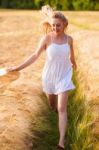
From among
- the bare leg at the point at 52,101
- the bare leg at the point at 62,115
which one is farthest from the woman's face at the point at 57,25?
the bare leg at the point at 52,101

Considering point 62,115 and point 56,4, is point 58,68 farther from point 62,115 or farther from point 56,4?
point 56,4

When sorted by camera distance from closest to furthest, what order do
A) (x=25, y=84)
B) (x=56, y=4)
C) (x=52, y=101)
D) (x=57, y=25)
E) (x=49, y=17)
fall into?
(x=57, y=25) → (x=49, y=17) → (x=52, y=101) → (x=25, y=84) → (x=56, y=4)

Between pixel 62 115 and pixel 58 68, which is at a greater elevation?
pixel 58 68

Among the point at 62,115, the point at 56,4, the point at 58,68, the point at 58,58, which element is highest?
the point at 58,58

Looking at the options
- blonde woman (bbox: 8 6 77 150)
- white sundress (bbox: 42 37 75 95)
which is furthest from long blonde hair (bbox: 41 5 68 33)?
white sundress (bbox: 42 37 75 95)

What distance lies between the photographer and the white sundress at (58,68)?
6.46m

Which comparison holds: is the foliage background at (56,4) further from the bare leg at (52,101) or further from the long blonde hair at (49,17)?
the long blonde hair at (49,17)

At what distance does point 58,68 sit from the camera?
654cm

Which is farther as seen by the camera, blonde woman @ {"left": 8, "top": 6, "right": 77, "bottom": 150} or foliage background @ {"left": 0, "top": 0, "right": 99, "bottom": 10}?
foliage background @ {"left": 0, "top": 0, "right": 99, "bottom": 10}

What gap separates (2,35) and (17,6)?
517 inches

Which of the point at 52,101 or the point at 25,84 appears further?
the point at 25,84

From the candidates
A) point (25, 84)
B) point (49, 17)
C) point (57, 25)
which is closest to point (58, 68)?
point (57, 25)

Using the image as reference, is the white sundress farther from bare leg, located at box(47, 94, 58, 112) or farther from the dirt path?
the dirt path

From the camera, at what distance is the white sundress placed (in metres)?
6.46
